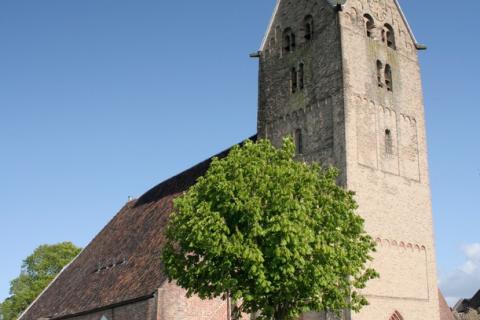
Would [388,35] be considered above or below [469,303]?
above

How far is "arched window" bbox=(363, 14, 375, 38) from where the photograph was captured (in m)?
32.6

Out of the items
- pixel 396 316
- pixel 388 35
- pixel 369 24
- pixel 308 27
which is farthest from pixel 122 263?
pixel 388 35

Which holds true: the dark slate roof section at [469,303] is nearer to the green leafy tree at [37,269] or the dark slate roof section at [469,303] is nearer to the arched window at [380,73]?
Answer: the green leafy tree at [37,269]

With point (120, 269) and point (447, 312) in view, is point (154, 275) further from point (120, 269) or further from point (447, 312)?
point (447, 312)

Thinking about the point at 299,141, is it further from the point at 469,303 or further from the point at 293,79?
the point at 469,303

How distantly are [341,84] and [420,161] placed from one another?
239 inches

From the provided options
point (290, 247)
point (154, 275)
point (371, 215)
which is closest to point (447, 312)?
point (371, 215)

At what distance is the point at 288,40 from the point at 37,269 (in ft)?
128

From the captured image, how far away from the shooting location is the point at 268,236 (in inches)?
816

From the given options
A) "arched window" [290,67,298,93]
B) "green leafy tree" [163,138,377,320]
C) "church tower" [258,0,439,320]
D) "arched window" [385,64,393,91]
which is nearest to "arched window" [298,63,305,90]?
"church tower" [258,0,439,320]

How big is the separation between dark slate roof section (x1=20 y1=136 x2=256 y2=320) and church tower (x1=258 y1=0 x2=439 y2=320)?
7.03 m

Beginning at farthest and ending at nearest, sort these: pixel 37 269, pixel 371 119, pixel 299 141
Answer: pixel 37 269 < pixel 299 141 < pixel 371 119

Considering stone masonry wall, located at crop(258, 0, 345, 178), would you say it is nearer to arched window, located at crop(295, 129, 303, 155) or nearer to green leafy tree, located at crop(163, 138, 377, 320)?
arched window, located at crop(295, 129, 303, 155)

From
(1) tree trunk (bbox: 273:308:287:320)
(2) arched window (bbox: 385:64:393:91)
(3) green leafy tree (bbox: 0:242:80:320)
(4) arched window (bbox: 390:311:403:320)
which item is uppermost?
(2) arched window (bbox: 385:64:393:91)
